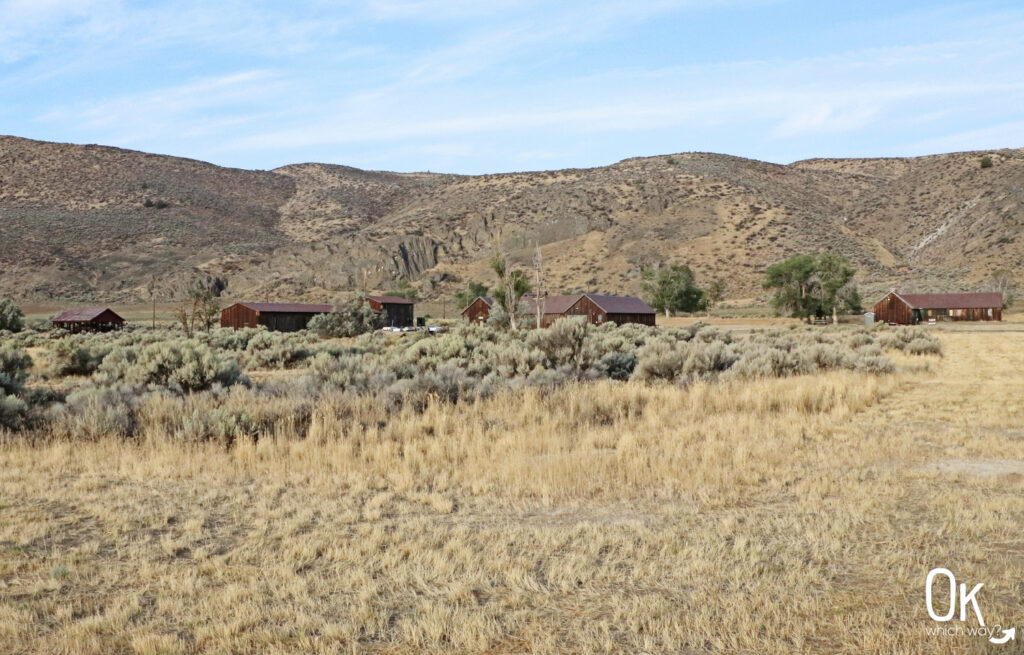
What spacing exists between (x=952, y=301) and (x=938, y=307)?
51.0 inches

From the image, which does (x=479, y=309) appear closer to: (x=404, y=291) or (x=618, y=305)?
(x=618, y=305)

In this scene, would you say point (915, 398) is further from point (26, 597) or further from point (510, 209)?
point (510, 209)

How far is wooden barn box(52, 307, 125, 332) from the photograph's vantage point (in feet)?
175

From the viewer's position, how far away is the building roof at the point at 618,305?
58472 mm

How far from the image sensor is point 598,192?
115 metres

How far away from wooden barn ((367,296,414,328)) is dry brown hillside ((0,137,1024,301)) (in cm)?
3058

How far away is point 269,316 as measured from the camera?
54594 mm

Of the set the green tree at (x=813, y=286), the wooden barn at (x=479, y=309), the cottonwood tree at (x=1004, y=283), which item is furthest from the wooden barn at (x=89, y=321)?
the cottonwood tree at (x=1004, y=283)

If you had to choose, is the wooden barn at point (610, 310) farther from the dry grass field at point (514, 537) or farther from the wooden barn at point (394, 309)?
the dry grass field at point (514, 537)

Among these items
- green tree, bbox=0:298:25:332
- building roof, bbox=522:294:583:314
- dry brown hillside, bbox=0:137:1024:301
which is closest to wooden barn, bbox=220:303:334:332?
green tree, bbox=0:298:25:332

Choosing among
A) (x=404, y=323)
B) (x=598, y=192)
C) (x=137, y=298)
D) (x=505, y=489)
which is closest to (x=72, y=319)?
(x=404, y=323)

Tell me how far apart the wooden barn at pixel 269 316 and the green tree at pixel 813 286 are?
135ft

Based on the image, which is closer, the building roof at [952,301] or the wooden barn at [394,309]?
the wooden barn at [394,309]

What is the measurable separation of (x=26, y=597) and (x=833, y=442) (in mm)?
8339
